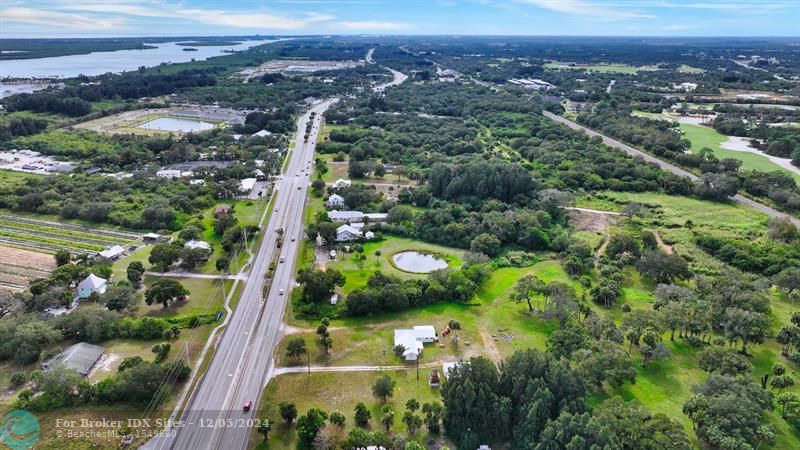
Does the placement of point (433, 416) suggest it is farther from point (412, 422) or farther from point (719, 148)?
point (719, 148)

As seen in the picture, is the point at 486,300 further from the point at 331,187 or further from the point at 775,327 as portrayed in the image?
the point at 331,187

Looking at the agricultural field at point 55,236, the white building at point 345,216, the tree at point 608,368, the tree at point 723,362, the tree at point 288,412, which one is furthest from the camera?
the white building at point 345,216

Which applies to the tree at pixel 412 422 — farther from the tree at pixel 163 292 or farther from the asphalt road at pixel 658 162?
the asphalt road at pixel 658 162

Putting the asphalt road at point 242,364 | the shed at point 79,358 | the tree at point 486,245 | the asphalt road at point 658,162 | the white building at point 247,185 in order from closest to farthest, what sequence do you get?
the asphalt road at point 242,364, the shed at point 79,358, the tree at point 486,245, the asphalt road at point 658,162, the white building at point 247,185

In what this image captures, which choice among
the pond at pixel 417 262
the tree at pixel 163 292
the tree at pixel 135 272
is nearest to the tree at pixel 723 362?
the pond at pixel 417 262

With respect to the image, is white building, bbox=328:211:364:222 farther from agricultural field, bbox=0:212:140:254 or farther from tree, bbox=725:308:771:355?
tree, bbox=725:308:771:355

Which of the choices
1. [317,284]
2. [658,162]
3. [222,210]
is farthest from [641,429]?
[658,162]

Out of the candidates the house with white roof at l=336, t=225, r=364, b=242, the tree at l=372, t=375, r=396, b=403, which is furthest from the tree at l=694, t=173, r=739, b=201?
the tree at l=372, t=375, r=396, b=403
